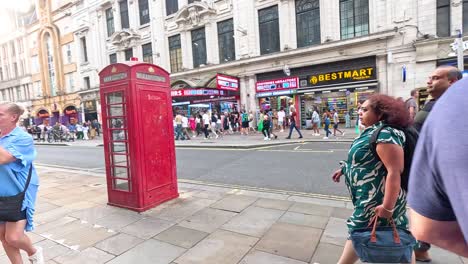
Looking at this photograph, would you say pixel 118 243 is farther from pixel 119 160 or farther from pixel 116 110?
pixel 116 110

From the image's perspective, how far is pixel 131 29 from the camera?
2655 cm

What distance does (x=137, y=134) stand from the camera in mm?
4445

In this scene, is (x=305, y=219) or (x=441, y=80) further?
(x=305, y=219)

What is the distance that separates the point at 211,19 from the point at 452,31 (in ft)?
51.9

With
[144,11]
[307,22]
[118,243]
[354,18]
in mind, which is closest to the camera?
[118,243]

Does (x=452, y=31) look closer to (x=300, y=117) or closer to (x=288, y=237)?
(x=300, y=117)

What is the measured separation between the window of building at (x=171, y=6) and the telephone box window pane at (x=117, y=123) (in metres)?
22.3

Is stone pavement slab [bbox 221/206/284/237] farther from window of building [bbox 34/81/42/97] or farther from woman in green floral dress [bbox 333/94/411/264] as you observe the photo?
window of building [bbox 34/81/42/97]

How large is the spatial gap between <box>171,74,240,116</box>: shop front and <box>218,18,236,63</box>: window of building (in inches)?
102

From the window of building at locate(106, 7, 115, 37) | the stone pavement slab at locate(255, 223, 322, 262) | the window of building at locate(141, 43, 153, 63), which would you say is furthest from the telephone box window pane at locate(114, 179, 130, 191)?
the window of building at locate(106, 7, 115, 37)

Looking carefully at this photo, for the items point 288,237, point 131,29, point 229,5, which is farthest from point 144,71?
point 131,29

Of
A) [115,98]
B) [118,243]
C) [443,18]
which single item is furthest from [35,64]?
[443,18]

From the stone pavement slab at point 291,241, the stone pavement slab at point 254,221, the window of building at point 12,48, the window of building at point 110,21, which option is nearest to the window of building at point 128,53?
the window of building at point 110,21

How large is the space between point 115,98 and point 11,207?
8.14 ft
